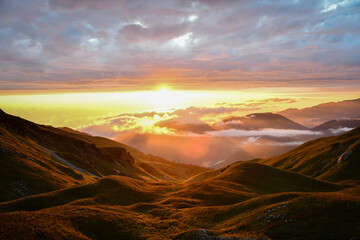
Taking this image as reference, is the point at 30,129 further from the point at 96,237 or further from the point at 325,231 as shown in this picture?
the point at 325,231

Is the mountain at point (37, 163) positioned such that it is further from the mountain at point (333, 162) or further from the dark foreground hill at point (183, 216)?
the mountain at point (333, 162)

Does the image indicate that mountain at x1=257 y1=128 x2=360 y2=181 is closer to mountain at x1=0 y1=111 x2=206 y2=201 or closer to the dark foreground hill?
the dark foreground hill

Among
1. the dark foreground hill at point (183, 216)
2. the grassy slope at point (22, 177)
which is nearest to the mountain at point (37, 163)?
the grassy slope at point (22, 177)

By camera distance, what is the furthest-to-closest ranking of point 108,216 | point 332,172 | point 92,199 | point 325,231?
point 332,172 < point 92,199 < point 108,216 < point 325,231

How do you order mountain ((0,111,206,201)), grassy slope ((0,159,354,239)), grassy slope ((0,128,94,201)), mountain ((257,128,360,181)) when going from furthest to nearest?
mountain ((257,128,360,181)), mountain ((0,111,206,201)), grassy slope ((0,128,94,201)), grassy slope ((0,159,354,239))

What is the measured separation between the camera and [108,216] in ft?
142

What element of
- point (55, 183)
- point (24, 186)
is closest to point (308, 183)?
point (55, 183)

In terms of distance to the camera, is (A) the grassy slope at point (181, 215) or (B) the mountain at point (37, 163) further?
(B) the mountain at point (37, 163)

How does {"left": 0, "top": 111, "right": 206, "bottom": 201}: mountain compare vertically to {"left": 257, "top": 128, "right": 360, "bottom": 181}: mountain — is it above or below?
above

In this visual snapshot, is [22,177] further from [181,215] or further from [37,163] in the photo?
[181,215]

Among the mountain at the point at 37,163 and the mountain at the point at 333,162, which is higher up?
the mountain at the point at 37,163

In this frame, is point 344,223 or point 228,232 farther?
point 228,232

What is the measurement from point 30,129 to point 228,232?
556 feet

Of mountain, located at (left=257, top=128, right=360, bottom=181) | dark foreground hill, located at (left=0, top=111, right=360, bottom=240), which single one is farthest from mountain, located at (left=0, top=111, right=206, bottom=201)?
mountain, located at (left=257, top=128, right=360, bottom=181)
